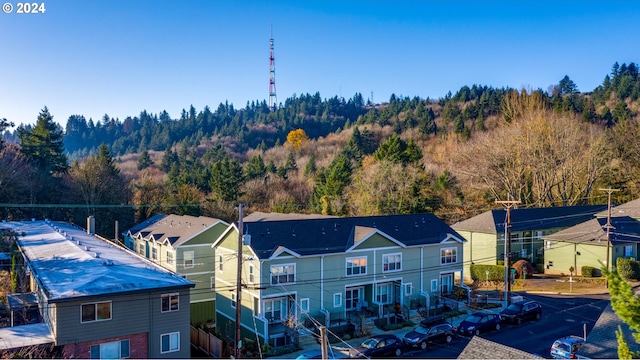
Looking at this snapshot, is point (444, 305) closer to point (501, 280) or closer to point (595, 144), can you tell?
point (501, 280)

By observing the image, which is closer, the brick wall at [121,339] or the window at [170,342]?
the brick wall at [121,339]

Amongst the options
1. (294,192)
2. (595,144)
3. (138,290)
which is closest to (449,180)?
(595,144)

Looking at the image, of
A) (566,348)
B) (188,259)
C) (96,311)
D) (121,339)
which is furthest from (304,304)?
→ (566,348)

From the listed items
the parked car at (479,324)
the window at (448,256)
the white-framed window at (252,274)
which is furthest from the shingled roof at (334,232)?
the parked car at (479,324)

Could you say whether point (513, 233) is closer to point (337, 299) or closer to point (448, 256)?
point (448, 256)

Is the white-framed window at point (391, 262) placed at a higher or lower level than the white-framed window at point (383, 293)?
higher

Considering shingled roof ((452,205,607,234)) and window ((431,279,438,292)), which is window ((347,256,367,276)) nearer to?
window ((431,279,438,292))

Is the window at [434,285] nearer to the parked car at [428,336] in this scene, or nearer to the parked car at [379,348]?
the parked car at [428,336]
